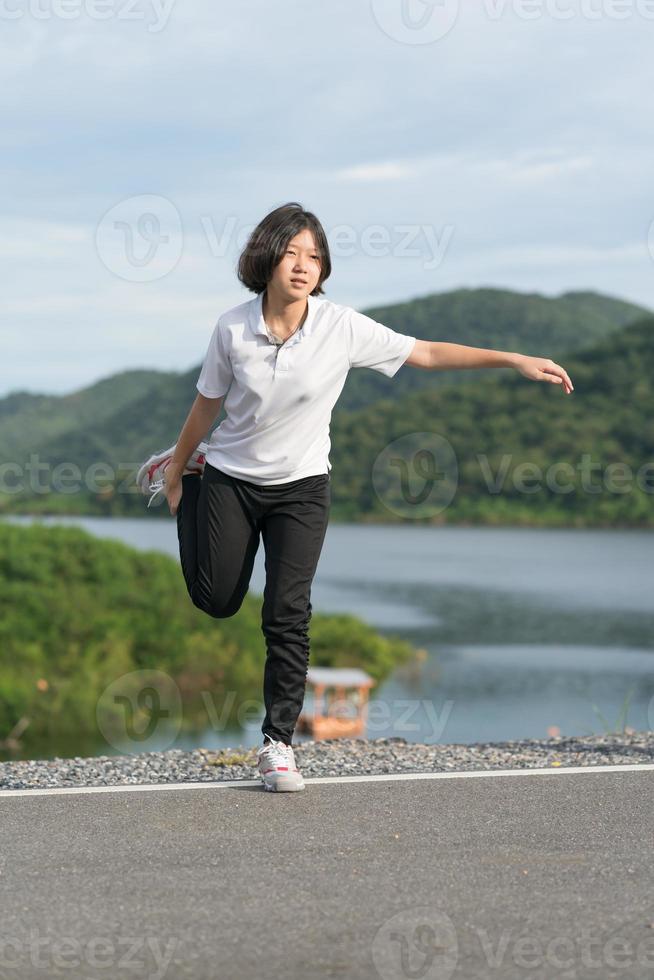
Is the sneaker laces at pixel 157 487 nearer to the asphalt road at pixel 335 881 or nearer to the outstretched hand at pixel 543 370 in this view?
the asphalt road at pixel 335 881

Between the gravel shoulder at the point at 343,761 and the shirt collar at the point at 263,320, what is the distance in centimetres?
174

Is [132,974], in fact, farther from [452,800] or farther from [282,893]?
[452,800]

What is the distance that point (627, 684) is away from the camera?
6125cm

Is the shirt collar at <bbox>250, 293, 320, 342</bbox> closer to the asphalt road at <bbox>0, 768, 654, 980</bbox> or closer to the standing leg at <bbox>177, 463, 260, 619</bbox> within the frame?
the standing leg at <bbox>177, 463, 260, 619</bbox>

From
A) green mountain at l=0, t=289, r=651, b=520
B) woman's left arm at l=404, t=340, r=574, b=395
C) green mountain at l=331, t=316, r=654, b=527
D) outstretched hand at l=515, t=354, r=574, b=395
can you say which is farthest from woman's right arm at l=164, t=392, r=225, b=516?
green mountain at l=331, t=316, r=654, b=527

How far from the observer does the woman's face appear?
4547 millimetres

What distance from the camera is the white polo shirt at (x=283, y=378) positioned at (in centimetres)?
451

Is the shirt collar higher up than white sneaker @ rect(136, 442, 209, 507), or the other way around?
the shirt collar

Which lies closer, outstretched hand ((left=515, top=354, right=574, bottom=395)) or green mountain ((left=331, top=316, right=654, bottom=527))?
outstretched hand ((left=515, top=354, right=574, bottom=395))

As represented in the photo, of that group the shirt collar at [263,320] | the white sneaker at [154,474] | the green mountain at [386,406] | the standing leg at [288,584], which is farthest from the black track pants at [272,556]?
the green mountain at [386,406]

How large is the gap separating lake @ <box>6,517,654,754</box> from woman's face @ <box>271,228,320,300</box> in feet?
39.1

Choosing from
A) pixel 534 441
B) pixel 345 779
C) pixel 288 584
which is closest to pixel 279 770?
pixel 345 779

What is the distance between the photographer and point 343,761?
5.60m

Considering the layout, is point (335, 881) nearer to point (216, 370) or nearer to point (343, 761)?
point (216, 370)
